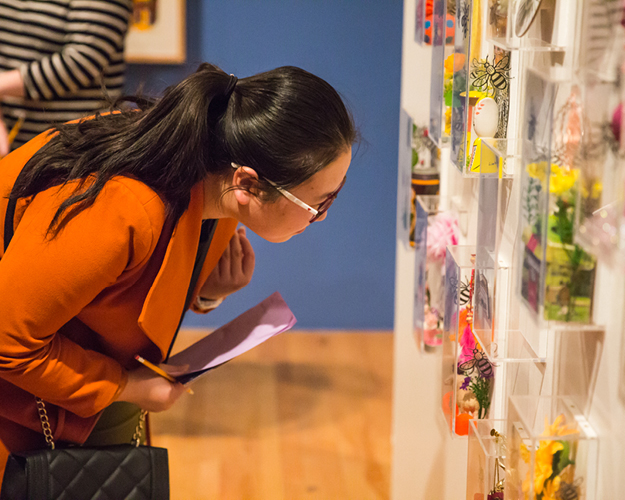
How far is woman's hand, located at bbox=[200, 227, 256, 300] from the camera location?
157cm

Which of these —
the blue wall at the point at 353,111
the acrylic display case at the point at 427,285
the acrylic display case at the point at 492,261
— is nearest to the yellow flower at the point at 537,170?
the acrylic display case at the point at 492,261

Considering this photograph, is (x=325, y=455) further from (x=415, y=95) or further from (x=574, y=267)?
(x=574, y=267)

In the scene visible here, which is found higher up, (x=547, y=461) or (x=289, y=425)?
(x=547, y=461)

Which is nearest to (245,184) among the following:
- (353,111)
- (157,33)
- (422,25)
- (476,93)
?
(476,93)

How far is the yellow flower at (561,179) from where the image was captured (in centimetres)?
86

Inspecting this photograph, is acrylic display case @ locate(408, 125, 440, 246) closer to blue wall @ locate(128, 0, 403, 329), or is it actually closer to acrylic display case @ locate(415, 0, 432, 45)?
acrylic display case @ locate(415, 0, 432, 45)

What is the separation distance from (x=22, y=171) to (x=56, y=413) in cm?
43

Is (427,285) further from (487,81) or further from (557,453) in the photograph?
(557,453)

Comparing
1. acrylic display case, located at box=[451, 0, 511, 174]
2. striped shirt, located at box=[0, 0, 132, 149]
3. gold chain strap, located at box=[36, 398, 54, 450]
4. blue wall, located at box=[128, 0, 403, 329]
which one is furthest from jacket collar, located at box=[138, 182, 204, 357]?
blue wall, located at box=[128, 0, 403, 329]

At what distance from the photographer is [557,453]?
942 millimetres

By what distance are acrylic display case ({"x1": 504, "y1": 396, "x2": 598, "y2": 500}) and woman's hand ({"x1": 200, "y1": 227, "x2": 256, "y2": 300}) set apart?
74 cm

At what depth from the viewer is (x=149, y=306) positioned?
120 centimetres

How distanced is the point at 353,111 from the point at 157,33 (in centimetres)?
92

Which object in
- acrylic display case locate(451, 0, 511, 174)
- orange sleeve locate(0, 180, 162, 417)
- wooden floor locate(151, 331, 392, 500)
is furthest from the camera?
wooden floor locate(151, 331, 392, 500)
